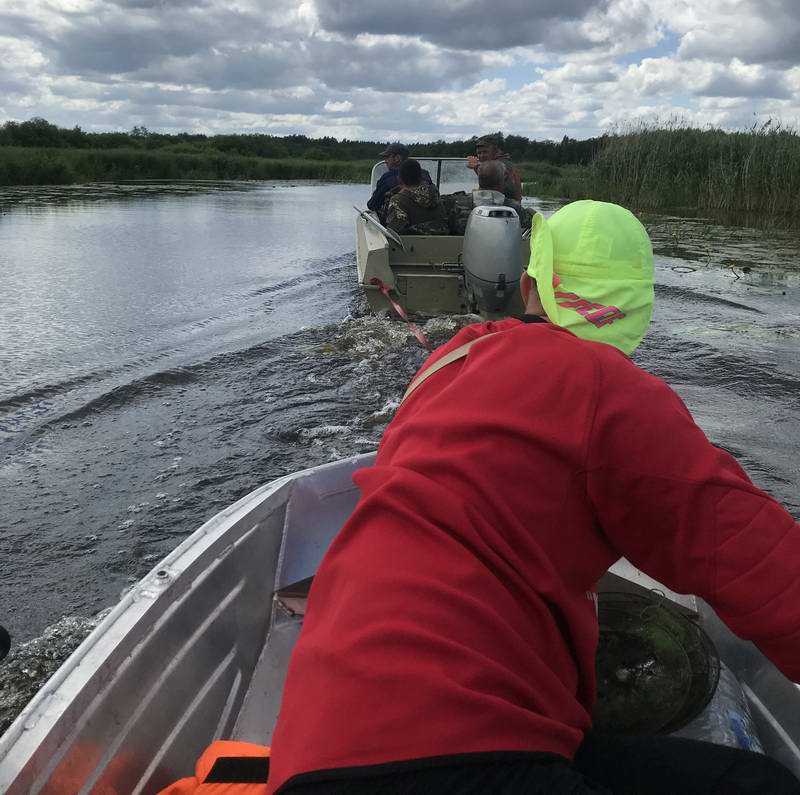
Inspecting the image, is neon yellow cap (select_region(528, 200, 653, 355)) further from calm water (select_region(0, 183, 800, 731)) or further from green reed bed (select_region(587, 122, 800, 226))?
green reed bed (select_region(587, 122, 800, 226))

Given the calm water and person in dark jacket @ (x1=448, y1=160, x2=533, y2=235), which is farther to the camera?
person in dark jacket @ (x1=448, y1=160, x2=533, y2=235)

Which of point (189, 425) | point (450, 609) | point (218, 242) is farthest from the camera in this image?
point (218, 242)

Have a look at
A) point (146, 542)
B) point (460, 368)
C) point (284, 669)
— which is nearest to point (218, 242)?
point (146, 542)

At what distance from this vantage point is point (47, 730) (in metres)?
1.54

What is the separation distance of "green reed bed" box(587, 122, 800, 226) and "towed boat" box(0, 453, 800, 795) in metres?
18.5

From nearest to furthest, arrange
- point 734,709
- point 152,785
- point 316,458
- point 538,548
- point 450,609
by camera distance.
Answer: point 450,609, point 538,548, point 152,785, point 734,709, point 316,458

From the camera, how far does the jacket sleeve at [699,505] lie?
46.1 inches

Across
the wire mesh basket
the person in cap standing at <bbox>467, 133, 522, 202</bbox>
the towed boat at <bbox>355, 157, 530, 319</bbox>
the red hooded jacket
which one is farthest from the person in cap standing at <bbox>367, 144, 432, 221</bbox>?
the red hooded jacket

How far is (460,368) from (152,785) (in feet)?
4.35

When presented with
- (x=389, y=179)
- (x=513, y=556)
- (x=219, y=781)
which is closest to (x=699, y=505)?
(x=513, y=556)

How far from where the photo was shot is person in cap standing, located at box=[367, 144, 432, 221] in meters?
10.4

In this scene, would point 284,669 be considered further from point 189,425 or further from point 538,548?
point 189,425

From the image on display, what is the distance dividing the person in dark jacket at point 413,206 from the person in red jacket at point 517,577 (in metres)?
8.47

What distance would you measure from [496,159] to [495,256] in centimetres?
327
